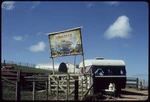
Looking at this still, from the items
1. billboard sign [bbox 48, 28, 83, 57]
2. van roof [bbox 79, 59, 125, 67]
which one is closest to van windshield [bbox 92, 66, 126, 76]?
van roof [bbox 79, 59, 125, 67]

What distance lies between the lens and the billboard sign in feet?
64.8

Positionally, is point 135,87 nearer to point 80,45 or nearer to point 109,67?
point 109,67

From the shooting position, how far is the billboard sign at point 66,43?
19.8m

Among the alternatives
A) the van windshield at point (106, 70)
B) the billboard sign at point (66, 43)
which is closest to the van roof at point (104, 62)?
the van windshield at point (106, 70)

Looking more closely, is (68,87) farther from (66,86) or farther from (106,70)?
(106,70)

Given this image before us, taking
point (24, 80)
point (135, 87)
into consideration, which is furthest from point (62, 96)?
point (135, 87)

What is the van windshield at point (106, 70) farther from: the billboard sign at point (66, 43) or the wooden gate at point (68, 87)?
the wooden gate at point (68, 87)

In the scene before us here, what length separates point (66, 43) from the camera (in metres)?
20.4

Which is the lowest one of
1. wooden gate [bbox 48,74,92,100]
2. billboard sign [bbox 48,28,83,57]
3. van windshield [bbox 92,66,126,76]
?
wooden gate [bbox 48,74,92,100]

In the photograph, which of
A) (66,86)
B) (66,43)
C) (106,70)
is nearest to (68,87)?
(66,86)

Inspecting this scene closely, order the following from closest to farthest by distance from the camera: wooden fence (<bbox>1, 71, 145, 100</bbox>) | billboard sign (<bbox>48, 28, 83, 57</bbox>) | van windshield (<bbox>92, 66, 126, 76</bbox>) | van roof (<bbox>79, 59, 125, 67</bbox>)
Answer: wooden fence (<bbox>1, 71, 145, 100</bbox>) < billboard sign (<bbox>48, 28, 83, 57</bbox>) < van windshield (<bbox>92, 66, 126, 76</bbox>) < van roof (<bbox>79, 59, 125, 67</bbox>)

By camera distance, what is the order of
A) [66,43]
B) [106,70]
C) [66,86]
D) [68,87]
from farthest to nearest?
[106,70]
[66,43]
[66,86]
[68,87]

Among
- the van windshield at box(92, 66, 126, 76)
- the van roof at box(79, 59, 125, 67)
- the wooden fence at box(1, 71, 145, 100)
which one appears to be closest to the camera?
the wooden fence at box(1, 71, 145, 100)

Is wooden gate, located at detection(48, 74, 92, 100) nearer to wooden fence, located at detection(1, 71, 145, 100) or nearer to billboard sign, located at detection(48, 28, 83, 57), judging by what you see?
wooden fence, located at detection(1, 71, 145, 100)
